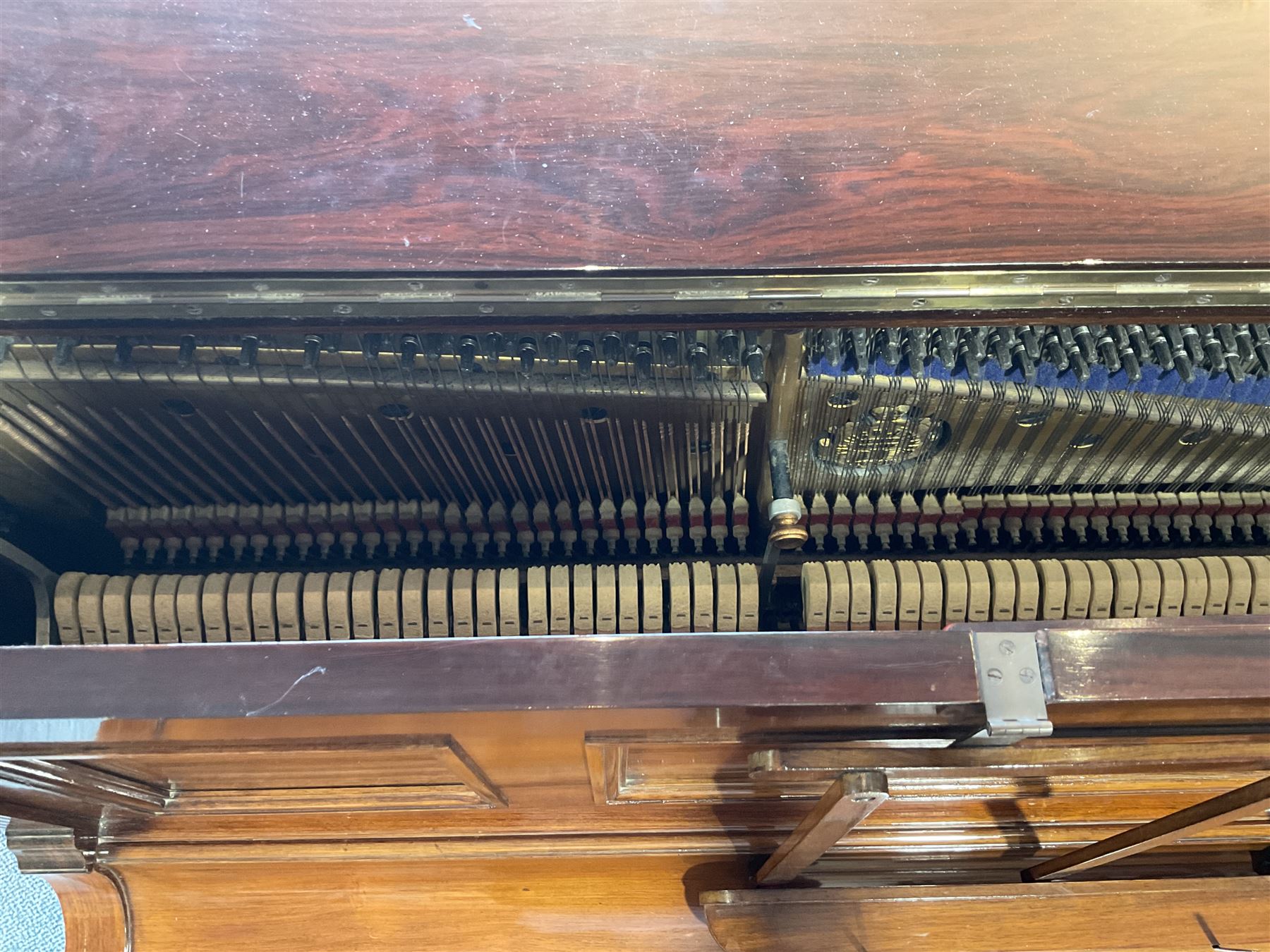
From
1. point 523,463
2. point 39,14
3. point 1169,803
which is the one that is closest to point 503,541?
point 523,463

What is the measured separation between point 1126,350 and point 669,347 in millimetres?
731

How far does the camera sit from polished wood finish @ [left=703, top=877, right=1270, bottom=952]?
1.51 m

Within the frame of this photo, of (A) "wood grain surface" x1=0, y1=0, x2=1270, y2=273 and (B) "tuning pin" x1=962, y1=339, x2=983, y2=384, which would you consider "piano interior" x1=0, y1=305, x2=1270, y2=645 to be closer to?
(B) "tuning pin" x1=962, y1=339, x2=983, y2=384

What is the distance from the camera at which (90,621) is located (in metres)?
1.57

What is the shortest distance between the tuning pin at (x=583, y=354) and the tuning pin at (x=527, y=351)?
0.06 m

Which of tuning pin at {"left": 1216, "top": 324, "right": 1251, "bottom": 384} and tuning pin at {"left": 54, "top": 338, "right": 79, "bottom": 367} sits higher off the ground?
tuning pin at {"left": 54, "top": 338, "right": 79, "bottom": 367}

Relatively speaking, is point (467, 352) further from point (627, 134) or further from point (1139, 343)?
point (1139, 343)

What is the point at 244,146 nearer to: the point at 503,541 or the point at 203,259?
the point at 203,259

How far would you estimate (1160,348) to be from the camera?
4.60 ft

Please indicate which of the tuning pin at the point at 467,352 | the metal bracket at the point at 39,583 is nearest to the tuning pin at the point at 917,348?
the tuning pin at the point at 467,352

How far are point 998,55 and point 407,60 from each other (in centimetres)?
89

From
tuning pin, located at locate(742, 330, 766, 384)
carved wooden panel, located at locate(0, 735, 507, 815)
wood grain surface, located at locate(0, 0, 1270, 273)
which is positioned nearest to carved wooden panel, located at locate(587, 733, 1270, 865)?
carved wooden panel, located at locate(0, 735, 507, 815)

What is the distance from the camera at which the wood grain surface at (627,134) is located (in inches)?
46.8

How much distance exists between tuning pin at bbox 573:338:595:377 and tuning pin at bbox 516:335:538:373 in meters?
0.06
